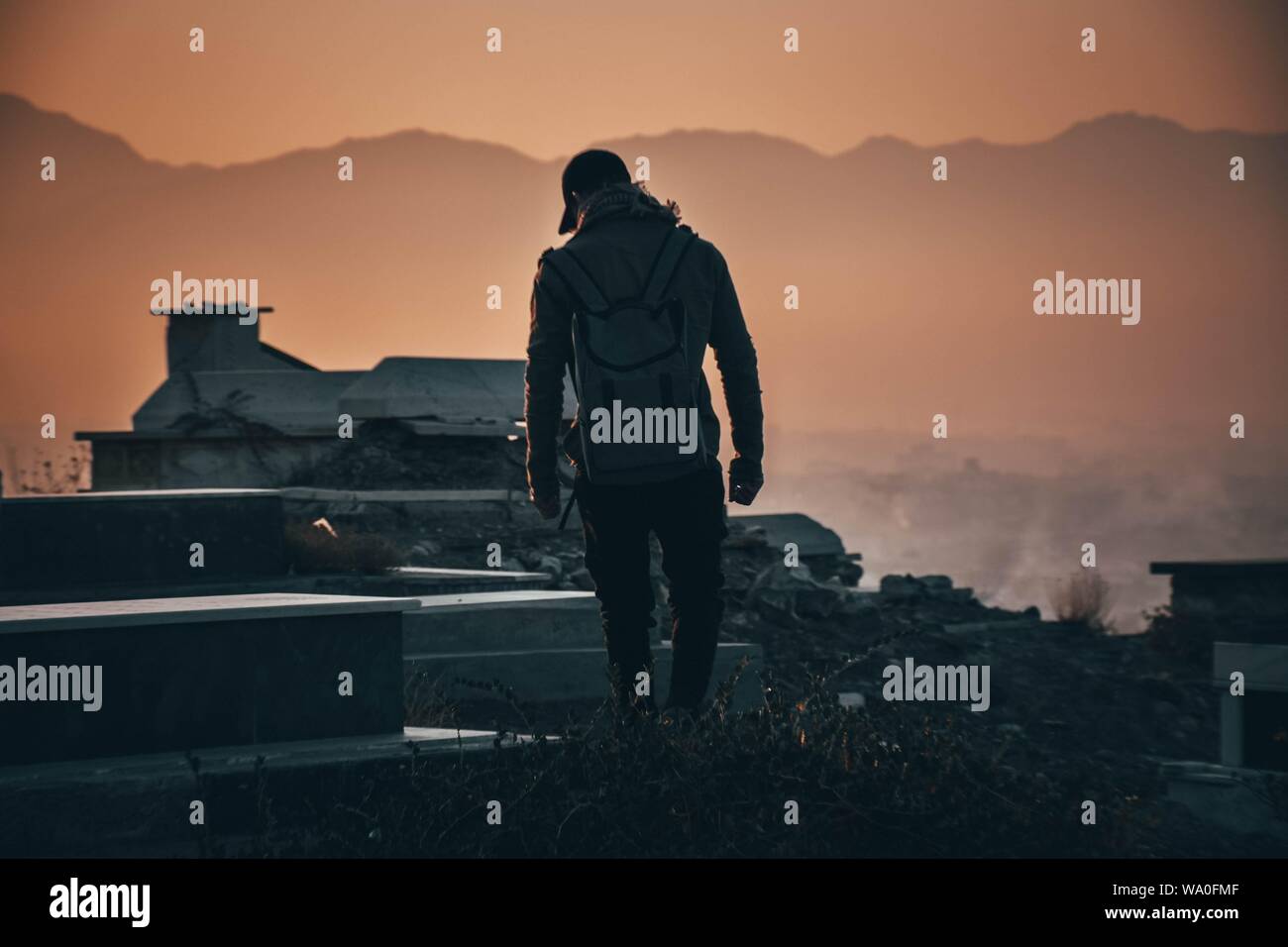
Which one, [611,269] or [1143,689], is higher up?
[611,269]

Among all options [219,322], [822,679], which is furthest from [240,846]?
[219,322]

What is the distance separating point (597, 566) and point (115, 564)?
407cm

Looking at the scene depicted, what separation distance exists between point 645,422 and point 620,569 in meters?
0.59

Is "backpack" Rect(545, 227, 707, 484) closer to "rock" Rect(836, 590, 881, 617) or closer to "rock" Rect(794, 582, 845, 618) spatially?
"rock" Rect(794, 582, 845, 618)

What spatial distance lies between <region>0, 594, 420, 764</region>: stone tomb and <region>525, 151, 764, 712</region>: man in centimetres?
84

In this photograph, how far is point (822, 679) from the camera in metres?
6.55

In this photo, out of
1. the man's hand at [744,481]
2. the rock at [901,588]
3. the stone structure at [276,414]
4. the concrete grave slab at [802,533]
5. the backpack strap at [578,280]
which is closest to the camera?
the backpack strap at [578,280]

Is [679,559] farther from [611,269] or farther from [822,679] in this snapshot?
[611,269]

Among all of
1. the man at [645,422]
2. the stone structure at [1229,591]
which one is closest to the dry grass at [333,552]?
the man at [645,422]

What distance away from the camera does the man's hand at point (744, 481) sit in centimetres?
669

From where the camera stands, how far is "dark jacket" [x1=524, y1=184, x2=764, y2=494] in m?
6.57

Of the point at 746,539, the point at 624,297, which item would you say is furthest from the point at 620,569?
the point at 746,539

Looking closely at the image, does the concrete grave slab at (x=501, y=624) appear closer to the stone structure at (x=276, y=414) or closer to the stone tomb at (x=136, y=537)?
the stone tomb at (x=136, y=537)
